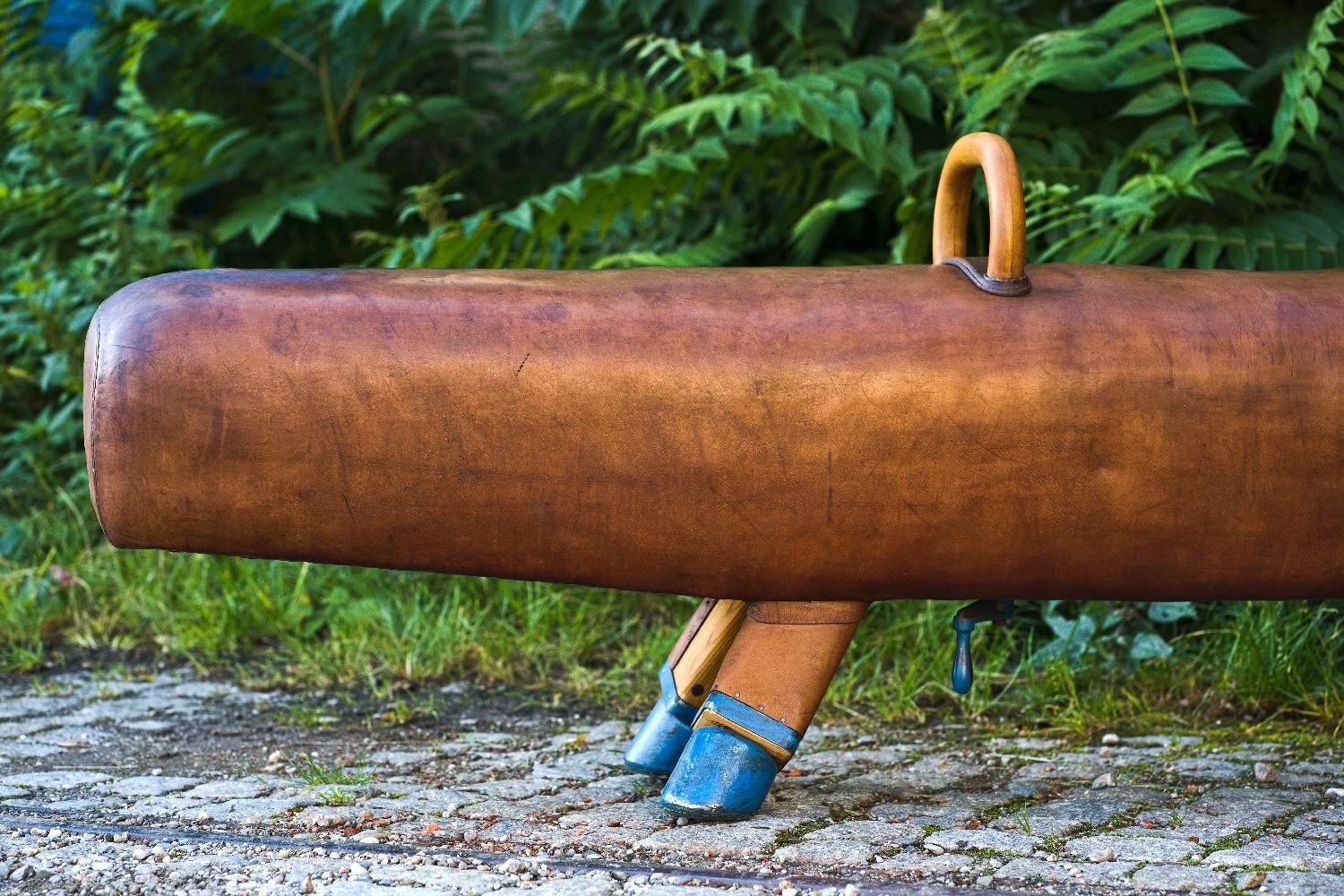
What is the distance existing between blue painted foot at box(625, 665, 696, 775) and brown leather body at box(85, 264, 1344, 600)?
0.39 metres

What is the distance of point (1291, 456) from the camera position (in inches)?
74.9

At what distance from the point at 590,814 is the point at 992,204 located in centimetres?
105

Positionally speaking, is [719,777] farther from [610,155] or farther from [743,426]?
[610,155]

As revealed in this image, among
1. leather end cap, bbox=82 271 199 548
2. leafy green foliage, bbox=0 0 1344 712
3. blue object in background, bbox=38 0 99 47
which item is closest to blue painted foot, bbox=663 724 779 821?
leather end cap, bbox=82 271 199 548

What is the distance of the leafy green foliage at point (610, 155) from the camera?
3.06 metres

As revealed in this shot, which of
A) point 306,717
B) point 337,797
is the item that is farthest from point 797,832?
point 306,717

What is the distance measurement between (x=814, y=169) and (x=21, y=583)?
2.42 meters

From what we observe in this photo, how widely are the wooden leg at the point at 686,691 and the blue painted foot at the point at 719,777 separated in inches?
8.7

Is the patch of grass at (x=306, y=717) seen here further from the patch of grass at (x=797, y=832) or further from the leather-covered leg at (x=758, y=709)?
the patch of grass at (x=797, y=832)

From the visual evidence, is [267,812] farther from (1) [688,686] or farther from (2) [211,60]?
(2) [211,60]

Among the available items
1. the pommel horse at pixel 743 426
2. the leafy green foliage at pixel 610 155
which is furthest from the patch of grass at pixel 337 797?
the leafy green foliage at pixel 610 155

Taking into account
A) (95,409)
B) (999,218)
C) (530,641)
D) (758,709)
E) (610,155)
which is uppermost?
(999,218)

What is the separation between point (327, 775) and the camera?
231 cm

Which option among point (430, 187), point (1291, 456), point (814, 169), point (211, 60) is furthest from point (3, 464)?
point (1291, 456)
